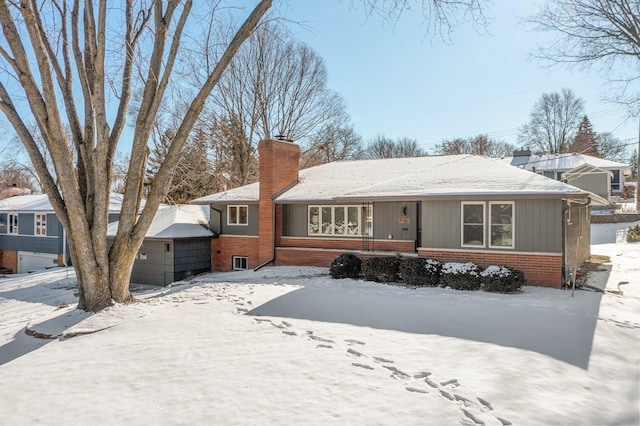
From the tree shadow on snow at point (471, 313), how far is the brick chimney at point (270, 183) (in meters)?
5.80

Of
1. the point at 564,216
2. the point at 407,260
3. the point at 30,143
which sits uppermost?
the point at 30,143

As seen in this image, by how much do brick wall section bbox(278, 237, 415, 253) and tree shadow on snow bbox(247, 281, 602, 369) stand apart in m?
3.36

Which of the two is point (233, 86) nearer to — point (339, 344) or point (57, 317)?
point (57, 317)

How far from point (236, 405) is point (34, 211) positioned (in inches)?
971

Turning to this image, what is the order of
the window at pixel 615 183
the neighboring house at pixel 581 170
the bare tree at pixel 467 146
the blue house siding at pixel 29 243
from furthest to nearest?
the bare tree at pixel 467 146
the window at pixel 615 183
the neighboring house at pixel 581 170
the blue house siding at pixel 29 243

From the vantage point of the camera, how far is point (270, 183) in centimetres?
1600

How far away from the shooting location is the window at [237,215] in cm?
1700

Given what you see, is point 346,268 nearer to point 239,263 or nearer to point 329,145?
point 239,263

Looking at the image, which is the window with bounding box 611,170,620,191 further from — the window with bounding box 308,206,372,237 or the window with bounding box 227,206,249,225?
the window with bounding box 227,206,249,225

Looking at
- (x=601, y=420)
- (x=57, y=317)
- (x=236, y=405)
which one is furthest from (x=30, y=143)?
(x=601, y=420)

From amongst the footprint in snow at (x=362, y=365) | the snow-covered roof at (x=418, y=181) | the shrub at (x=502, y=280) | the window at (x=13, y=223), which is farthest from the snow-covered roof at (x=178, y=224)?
the footprint in snow at (x=362, y=365)

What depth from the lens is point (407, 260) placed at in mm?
11328

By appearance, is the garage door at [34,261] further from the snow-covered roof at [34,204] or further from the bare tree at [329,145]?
the bare tree at [329,145]

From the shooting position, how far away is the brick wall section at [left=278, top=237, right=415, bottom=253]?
1358 cm
